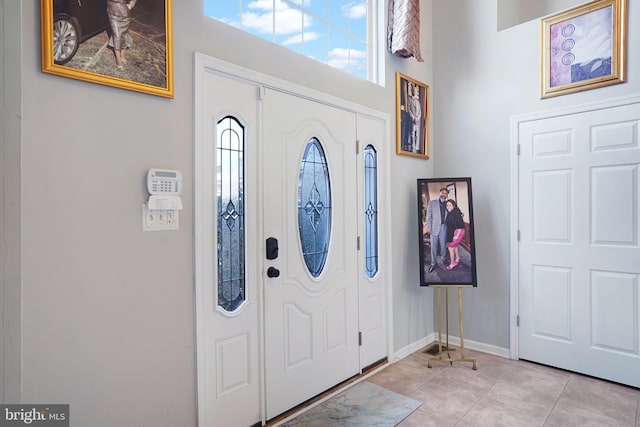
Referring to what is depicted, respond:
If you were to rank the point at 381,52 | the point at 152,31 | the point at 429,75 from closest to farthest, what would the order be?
the point at 152,31
the point at 381,52
the point at 429,75

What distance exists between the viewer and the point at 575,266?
290 centimetres

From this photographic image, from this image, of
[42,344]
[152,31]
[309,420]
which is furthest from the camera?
[309,420]

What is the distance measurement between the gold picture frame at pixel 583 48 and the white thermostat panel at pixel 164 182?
2.92 metres

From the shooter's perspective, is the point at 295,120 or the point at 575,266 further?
the point at 575,266

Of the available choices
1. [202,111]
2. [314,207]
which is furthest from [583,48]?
[202,111]

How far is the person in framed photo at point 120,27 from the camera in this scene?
5.25 ft

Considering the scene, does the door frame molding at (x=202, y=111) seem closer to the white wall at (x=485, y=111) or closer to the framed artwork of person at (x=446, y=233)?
the framed artwork of person at (x=446, y=233)

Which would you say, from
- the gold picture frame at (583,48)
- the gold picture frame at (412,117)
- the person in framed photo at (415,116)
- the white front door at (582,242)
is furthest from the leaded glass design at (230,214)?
the gold picture frame at (583,48)

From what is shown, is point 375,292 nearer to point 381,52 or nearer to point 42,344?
point 381,52

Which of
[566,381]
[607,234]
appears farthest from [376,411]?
[607,234]

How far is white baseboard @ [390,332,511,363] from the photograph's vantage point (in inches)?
127

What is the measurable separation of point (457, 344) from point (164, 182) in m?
3.06

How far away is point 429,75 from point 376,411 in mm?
3020
